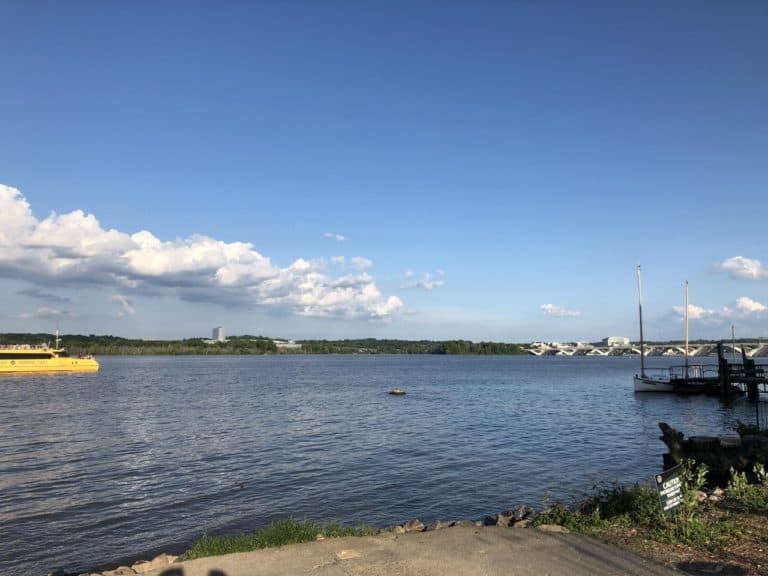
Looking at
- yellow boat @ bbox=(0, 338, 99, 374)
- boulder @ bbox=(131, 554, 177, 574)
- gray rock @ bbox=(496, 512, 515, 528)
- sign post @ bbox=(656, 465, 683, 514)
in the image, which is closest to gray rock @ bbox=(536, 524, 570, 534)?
gray rock @ bbox=(496, 512, 515, 528)

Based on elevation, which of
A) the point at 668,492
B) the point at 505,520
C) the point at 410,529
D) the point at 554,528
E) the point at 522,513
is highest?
the point at 668,492

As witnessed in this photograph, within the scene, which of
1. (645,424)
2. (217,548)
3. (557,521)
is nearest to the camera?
(217,548)

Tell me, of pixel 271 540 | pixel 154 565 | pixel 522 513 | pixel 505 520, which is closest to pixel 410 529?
pixel 505 520

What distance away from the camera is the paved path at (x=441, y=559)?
8711 mm

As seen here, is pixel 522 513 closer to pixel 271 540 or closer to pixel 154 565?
pixel 271 540

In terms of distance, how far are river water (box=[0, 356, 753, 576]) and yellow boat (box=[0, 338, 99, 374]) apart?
200ft

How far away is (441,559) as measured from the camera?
9.36 meters

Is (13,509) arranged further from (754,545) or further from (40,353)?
(40,353)

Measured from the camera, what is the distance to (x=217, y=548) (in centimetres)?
1068

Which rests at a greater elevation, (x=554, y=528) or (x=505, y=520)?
(x=554, y=528)

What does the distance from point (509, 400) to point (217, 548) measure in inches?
2083

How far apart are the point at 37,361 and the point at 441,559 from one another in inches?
4630

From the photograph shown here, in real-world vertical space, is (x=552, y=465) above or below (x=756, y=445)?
below

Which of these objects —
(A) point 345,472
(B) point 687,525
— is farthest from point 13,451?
(B) point 687,525
